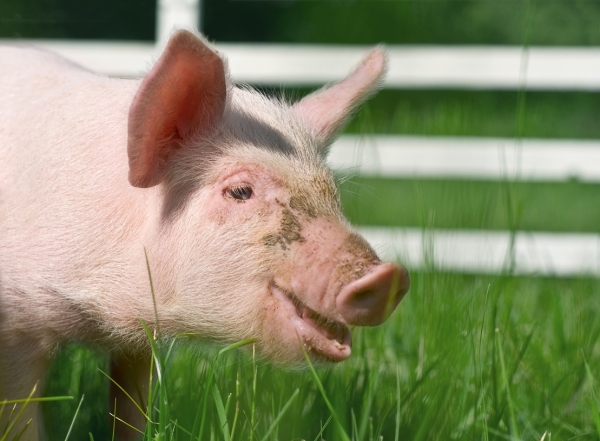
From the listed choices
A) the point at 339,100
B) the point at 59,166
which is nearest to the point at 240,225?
the point at 59,166

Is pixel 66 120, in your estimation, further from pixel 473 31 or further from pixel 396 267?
pixel 473 31

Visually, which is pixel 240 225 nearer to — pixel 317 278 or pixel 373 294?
pixel 317 278

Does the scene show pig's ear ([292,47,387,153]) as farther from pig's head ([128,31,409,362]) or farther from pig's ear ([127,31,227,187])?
pig's ear ([127,31,227,187])

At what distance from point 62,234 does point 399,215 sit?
351cm

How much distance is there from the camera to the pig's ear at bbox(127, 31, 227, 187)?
7.52ft

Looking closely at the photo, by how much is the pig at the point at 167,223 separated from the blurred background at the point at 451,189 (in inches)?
12.3

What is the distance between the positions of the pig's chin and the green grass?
12 centimetres

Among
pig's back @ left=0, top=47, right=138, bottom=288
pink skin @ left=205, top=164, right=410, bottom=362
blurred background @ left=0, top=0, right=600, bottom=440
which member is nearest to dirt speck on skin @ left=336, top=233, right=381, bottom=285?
pink skin @ left=205, top=164, right=410, bottom=362

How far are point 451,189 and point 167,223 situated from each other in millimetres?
1948

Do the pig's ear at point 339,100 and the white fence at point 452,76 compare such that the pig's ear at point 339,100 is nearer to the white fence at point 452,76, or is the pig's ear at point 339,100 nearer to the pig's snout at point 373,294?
the pig's snout at point 373,294

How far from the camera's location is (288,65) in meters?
6.45

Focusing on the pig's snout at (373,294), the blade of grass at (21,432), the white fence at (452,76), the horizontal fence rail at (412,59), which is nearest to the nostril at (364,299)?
the pig's snout at (373,294)

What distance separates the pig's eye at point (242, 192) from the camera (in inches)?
94.3

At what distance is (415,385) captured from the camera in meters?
2.44
